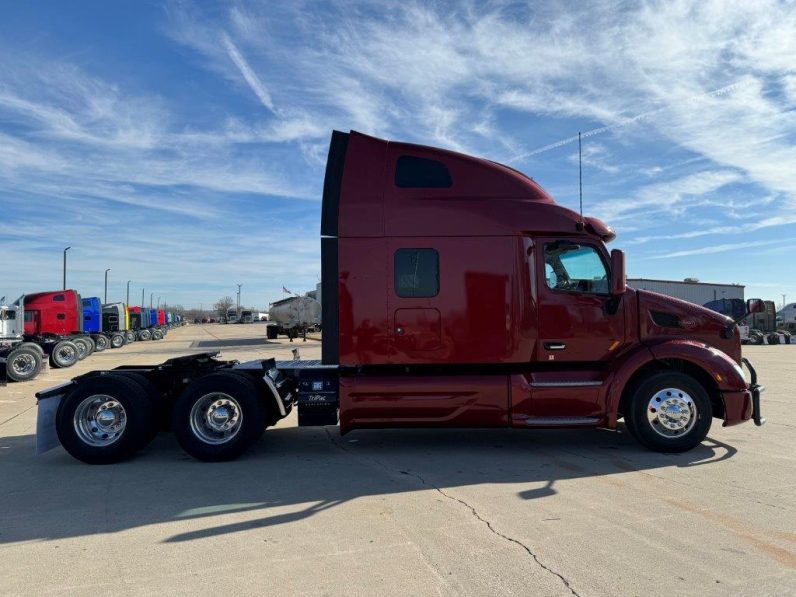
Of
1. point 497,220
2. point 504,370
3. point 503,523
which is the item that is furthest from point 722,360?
point 503,523

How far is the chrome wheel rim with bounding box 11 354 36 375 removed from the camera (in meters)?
15.7

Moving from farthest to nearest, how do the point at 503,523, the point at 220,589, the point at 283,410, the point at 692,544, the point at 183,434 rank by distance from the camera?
1. the point at 283,410
2. the point at 183,434
3. the point at 503,523
4. the point at 692,544
5. the point at 220,589

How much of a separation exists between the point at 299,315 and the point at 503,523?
3651 cm

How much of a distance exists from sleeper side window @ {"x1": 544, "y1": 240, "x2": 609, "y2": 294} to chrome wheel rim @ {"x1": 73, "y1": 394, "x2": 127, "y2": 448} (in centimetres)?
525

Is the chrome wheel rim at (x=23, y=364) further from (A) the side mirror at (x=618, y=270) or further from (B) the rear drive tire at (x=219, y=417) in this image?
(A) the side mirror at (x=618, y=270)

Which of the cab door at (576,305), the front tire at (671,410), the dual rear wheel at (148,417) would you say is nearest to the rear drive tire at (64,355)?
the dual rear wheel at (148,417)

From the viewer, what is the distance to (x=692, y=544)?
4.03m

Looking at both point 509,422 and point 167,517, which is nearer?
point 167,517

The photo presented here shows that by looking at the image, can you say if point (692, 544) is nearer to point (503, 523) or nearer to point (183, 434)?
point (503, 523)

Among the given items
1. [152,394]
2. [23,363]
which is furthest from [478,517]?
[23,363]

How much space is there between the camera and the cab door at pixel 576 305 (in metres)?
6.69

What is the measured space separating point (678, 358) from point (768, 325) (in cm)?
4368

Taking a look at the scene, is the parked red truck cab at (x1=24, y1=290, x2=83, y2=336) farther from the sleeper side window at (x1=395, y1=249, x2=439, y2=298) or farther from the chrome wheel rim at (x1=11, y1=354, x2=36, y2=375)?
the sleeper side window at (x1=395, y1=249, x2=439, y2=298)

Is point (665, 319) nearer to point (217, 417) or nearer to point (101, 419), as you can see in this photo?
point (217, 417)
